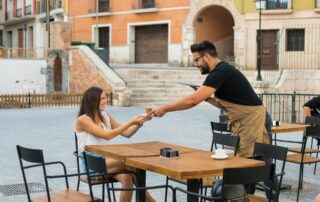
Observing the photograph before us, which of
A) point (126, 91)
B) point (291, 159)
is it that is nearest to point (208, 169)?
point (291, 159)

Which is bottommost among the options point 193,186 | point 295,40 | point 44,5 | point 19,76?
point 193,186

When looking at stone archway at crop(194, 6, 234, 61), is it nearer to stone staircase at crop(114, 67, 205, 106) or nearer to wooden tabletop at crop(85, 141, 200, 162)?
stone staircase at crop(114, 67, 205, 106)

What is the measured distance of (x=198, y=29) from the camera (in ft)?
105

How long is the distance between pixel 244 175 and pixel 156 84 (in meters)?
19.3

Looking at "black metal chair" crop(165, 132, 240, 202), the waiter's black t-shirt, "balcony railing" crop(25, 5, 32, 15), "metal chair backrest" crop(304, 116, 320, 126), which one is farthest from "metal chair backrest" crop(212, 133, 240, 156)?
"balcony railing" crop(25, 5, 32, 15)

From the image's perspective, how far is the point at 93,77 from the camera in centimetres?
2288

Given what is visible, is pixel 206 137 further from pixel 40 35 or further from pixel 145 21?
pixel 40 35

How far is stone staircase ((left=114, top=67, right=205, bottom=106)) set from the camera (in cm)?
2202

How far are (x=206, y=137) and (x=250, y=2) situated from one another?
17426 millimetres

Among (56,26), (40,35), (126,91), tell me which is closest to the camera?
(126,91)

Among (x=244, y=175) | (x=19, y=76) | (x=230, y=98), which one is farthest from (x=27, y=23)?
(x=244, y=175)

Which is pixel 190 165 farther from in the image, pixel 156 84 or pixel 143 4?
pixel 143 4

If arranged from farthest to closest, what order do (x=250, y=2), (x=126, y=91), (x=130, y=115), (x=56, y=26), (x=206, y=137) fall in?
(x=250, y=2)
(x=56, y=26)
(x=126, y=91)
(x=130, y=115)
(x=206, y=137)

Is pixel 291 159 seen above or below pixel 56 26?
below
